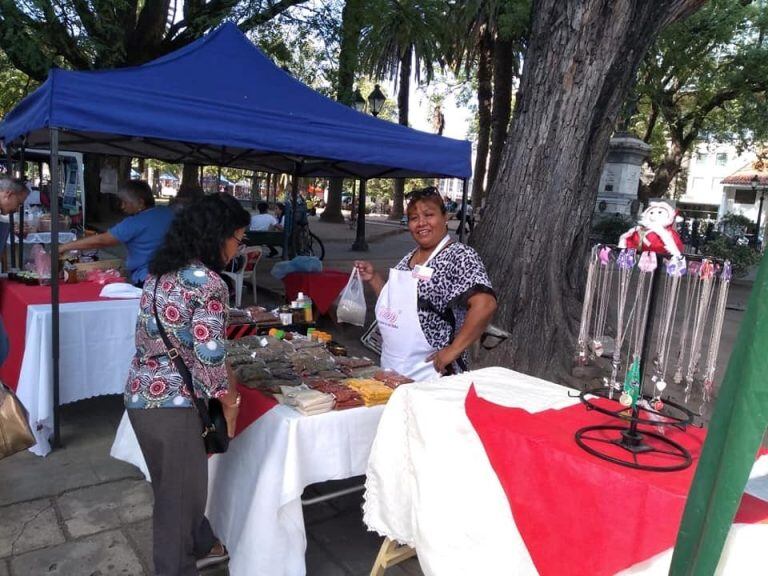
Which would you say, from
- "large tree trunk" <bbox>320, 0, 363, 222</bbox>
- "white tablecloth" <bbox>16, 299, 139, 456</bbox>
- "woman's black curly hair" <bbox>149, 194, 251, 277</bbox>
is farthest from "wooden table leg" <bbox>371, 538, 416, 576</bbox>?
"large tree trunk" <bbox>320, 0, 363, 222</bbox>

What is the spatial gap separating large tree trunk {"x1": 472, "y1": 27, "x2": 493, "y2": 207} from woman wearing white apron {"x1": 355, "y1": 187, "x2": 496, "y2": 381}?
57.5 feet

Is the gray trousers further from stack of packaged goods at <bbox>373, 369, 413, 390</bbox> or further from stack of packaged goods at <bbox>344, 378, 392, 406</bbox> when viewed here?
stack of packaged goods at <bbox>373, 369, 413, 390</bbox>

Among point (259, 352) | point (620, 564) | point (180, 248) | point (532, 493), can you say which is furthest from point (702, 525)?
point (259, 352)

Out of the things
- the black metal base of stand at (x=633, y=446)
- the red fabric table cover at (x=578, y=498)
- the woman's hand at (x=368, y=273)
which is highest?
the woman's hand at (x=368, y=273)

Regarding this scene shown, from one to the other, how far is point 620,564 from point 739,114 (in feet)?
77.6

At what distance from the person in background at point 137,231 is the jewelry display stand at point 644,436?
3488 mm

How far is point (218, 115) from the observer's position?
4.09 meters

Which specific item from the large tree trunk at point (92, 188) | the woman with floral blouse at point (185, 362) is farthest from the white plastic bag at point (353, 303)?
the large tree trunk at point (92, 188)

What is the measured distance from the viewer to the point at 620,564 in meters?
1.43

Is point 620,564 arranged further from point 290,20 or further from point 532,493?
point 290,20

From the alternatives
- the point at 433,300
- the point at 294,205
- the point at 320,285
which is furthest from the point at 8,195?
the point at 294,205

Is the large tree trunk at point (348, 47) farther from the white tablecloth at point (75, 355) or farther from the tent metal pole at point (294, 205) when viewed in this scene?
the white tablecloth at point (75, 355)

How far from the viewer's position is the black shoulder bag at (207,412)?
2146 mm

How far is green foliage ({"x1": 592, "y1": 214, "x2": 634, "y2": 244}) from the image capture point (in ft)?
39.0
